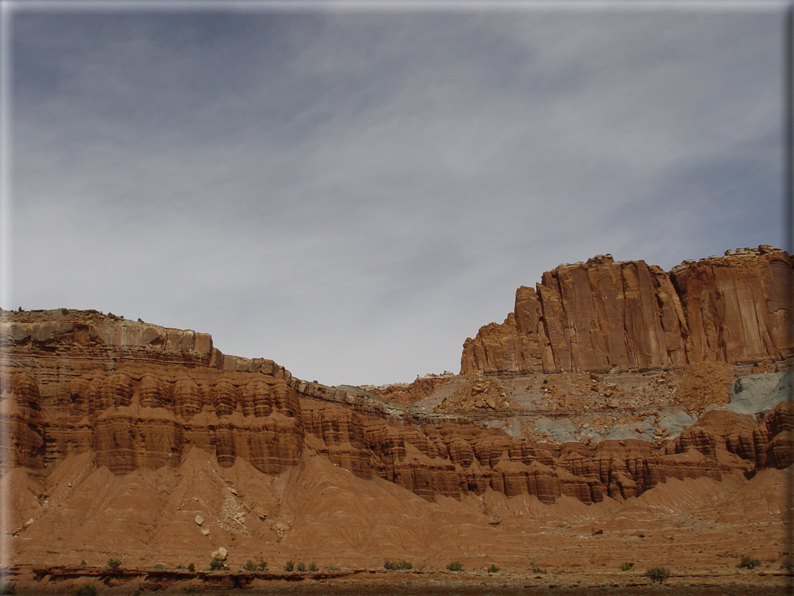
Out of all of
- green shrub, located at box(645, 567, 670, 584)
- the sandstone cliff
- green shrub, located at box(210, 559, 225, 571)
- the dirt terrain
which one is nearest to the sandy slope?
the dirt terrain

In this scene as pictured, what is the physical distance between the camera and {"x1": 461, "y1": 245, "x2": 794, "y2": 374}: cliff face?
475ft

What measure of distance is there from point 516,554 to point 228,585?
87.5 ft

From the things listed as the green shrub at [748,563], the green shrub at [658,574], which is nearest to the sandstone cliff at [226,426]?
the green shrub at [658,574]

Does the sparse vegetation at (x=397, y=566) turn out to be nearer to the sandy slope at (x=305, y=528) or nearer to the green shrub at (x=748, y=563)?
the sandy slope at (x=305, y=528)

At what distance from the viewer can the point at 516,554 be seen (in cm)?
7212

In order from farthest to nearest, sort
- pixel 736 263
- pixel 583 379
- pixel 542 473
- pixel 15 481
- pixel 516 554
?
pixel 736 263, pixel 583 379, pixel 542 473, pixel 516 554, pixel 15 481

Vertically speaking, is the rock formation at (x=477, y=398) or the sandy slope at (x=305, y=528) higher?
the rock formation at (x=477, y=398)

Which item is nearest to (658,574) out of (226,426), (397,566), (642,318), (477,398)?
(397,566)

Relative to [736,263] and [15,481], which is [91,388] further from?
[736,263]

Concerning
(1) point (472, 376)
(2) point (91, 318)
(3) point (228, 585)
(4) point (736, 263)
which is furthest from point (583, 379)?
(3) point (228, 585)

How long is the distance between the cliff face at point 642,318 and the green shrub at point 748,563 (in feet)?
273

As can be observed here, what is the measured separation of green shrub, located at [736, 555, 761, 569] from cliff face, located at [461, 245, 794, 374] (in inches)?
3274

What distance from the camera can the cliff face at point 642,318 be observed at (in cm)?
14475

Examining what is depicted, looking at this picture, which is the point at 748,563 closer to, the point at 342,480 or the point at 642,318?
the point at 342,480
